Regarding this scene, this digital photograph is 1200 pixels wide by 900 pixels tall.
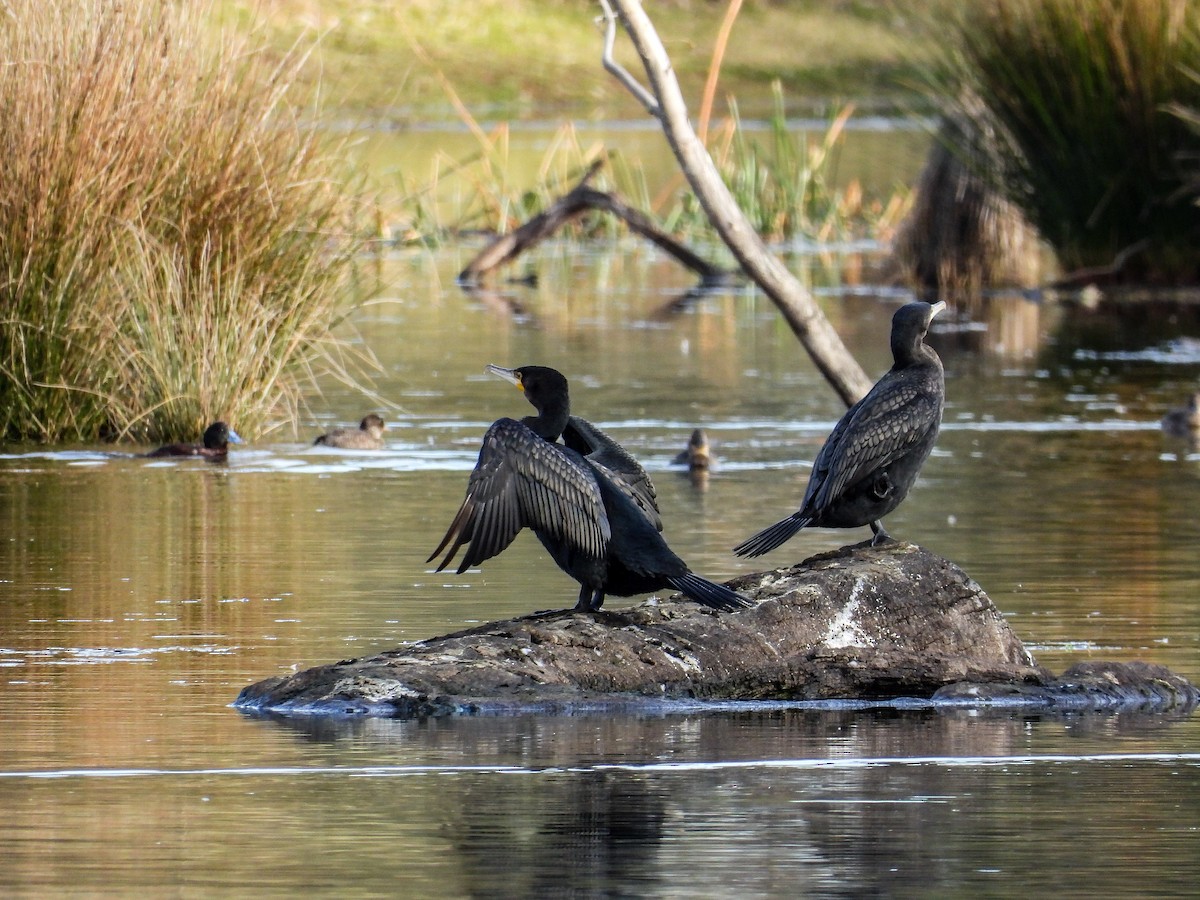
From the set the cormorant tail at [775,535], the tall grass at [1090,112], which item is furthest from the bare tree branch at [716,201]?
the tall grass at [1090,112]

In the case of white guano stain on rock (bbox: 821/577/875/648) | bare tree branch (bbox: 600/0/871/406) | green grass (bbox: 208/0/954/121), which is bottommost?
white guano stain on rock (bbox: 821/577/875/648)

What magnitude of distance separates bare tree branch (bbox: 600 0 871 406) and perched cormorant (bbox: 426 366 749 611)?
4.41 m

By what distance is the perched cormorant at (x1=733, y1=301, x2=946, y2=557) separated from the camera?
845 cm

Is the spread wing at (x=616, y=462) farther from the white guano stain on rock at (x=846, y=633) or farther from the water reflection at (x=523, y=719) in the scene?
the water reflection at (x=523, y=719)

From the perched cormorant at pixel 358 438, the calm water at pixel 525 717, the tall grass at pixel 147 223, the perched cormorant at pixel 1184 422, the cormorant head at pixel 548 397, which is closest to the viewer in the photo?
the calm water at pixel 525 717

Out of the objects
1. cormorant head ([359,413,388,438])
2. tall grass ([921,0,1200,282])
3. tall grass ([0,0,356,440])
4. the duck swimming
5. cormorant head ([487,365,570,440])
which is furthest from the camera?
tall grass ([921,0,1200,282])

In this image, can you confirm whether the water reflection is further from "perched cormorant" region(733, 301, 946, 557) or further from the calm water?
"perched cormorant" region(733, 301, 946, 557)

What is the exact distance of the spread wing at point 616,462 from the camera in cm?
828

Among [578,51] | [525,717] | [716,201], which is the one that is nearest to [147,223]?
[716,201]

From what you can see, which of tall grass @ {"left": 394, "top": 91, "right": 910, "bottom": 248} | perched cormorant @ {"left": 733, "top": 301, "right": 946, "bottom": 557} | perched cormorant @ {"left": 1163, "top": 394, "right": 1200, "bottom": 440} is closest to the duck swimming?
perched cormorant @ {"left": 1163, "top": 394, "right": 1200, "bottom": 440}

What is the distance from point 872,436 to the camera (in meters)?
8.43

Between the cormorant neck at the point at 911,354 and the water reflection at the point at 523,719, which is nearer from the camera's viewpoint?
the water reflection at the point at 523,719

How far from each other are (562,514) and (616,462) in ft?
2.08

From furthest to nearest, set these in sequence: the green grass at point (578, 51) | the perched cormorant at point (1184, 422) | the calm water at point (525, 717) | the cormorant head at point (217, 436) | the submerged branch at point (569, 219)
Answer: the green grass at point (578, 51) < the submerged branch at point (569, 219) < the perched cormorant at point (1184, 422) < the cormorant head at point (217, 436) < the calm water at point (525, 717)
